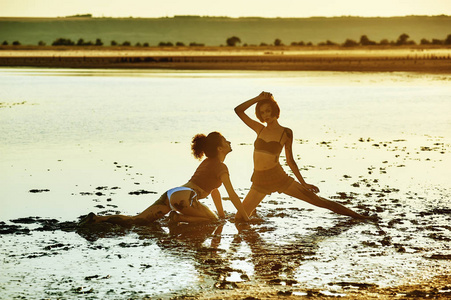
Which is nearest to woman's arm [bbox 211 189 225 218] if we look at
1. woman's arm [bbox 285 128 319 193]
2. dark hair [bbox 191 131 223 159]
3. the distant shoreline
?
dark hair [bbox 191 131 223 159]

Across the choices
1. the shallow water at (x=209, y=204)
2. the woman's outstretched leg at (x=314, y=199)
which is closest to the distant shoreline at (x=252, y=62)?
the shallow water at (x=209, y=204)

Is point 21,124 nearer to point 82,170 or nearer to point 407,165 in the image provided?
point 82,170

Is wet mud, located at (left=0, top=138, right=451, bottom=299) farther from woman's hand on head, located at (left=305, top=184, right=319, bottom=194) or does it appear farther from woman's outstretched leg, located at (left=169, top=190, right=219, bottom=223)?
woman's hand on head, located at (left=305, top=184, right=319, bottom=194)

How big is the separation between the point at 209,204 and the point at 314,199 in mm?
1853

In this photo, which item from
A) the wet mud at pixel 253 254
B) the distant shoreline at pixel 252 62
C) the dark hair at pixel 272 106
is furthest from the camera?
the distant shoreline at pixel 252 62

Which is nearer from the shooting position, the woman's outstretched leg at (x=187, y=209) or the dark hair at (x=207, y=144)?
the woman's outstretched leg at (x=187, y=209)

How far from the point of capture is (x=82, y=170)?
13.6 m

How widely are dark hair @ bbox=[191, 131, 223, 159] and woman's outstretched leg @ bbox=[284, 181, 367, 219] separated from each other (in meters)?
1.02

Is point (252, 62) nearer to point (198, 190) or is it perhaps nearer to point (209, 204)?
point (209, 204)

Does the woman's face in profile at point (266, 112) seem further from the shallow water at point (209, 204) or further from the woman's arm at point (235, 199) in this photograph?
the shallow water at point (209, 204)

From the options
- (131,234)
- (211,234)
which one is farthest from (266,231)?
(131,234)

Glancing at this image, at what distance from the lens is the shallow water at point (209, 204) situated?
24.0 feet

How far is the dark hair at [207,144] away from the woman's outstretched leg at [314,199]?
3.35 ft

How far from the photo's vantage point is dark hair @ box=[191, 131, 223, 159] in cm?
941
